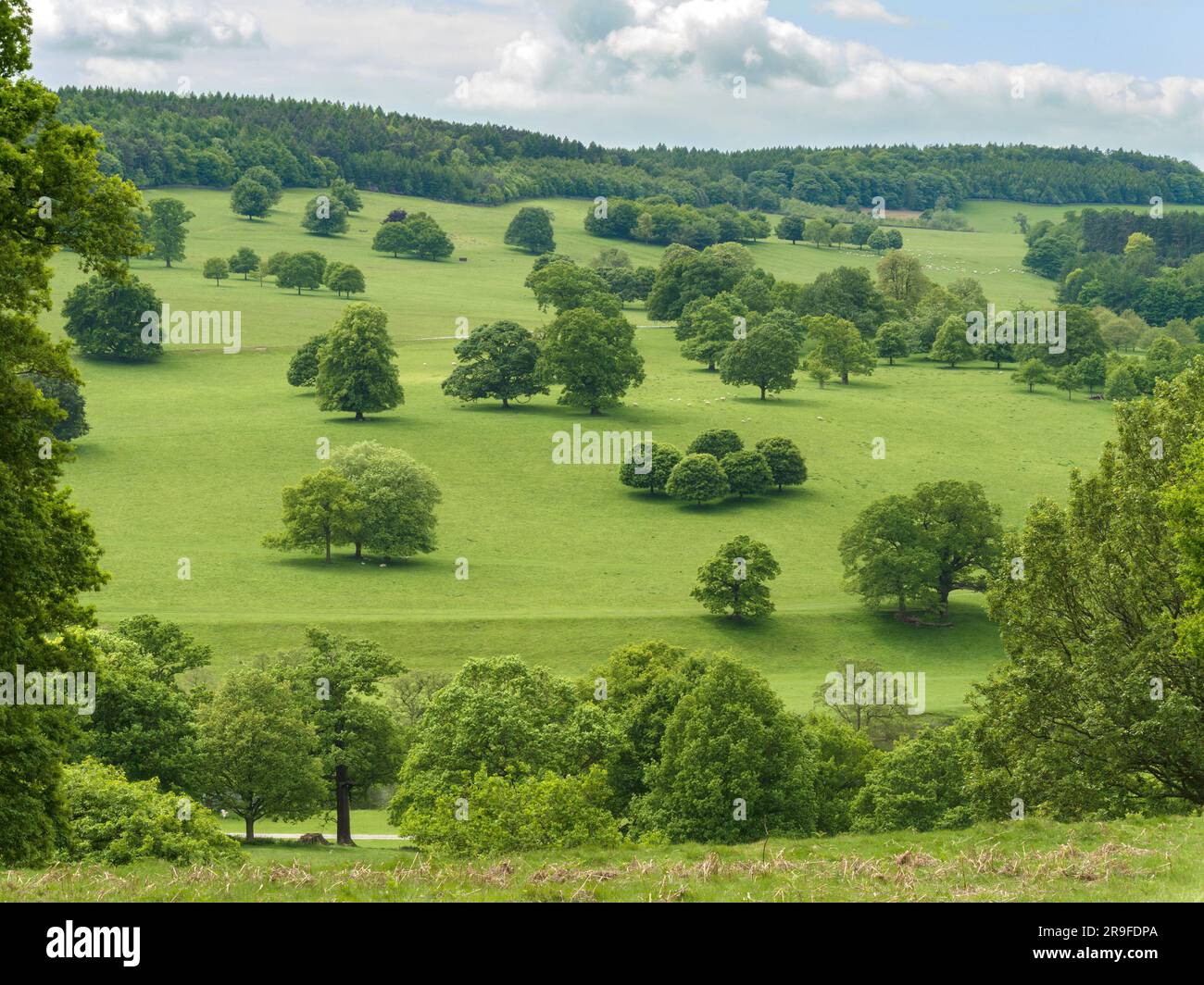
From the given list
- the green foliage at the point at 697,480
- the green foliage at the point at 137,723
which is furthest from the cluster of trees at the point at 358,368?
the green foliage at the point at 137,723

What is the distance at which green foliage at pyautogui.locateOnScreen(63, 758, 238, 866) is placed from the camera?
3491cm

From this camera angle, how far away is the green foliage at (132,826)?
34906 millimetres

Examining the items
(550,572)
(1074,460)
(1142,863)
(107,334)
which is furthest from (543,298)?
(1142,863)

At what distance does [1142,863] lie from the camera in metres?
22.5

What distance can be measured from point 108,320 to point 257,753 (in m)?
98.7

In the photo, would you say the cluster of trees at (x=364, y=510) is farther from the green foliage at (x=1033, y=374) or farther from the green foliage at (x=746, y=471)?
the green foliage at (x=1033, y=374)

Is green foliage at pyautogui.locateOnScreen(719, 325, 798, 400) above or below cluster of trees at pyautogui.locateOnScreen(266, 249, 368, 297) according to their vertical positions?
below

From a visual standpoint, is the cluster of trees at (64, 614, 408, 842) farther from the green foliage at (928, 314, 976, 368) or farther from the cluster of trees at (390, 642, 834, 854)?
the green foliage at (928, 314, 976, 368)

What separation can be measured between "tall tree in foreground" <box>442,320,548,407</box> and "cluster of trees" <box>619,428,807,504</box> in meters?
23.7

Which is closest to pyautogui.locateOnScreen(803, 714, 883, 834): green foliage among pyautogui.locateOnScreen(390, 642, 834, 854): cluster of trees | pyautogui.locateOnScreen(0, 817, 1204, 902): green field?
pyautogui.locateOnScreen(390, 642, 834, 854): cluster of trees

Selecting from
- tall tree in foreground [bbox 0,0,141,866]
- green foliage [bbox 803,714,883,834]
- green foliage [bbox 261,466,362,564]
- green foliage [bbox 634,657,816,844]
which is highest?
tall tree in foreground [bbox 0,0,141,866]

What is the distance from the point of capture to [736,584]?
8025 centimetres

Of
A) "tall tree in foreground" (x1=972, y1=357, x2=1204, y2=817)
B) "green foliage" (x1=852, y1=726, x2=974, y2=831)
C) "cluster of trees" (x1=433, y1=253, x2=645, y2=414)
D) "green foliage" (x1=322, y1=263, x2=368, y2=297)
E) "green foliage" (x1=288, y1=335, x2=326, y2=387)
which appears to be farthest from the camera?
"green foliage" (x1=322, y1=263, x2=368, y2=297)

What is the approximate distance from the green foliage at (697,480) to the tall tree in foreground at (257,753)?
54.5 meters
